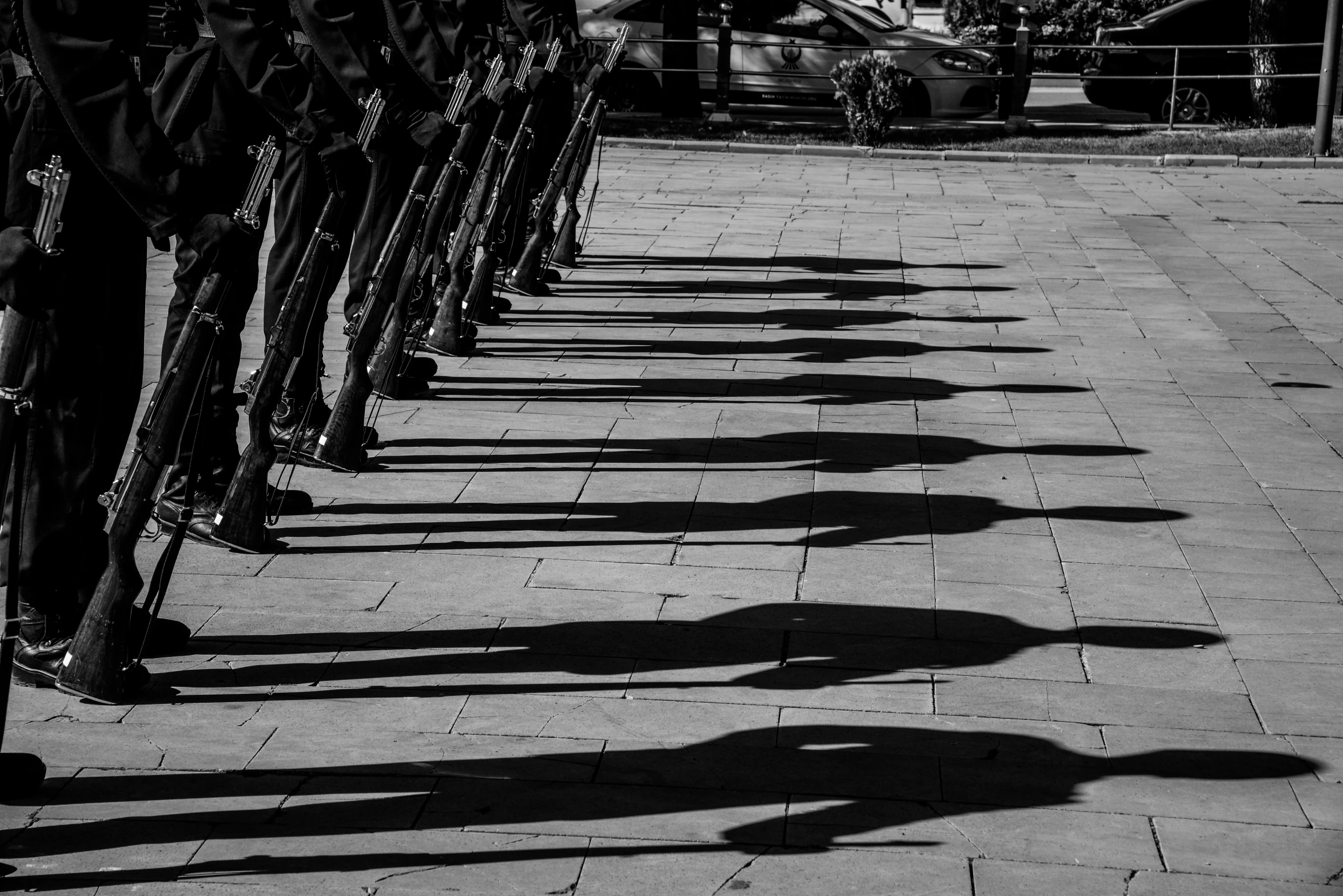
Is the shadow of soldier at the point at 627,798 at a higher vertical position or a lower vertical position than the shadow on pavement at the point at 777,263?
higher

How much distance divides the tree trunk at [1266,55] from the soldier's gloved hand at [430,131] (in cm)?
1700

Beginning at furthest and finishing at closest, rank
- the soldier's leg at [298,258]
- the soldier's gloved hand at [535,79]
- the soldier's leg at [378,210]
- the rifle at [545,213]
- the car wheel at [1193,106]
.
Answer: the car wheel at [1193,106] < the rifle at [545,213] < the soldier's gloved hand at [535,79] < the soldier's leg at [378,210] < the soldier's leg at [298,258]

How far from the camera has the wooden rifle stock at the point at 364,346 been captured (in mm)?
6172

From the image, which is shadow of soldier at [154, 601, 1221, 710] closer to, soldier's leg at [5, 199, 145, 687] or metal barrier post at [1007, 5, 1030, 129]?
soldier's leg at [5, 199, 145, 687]

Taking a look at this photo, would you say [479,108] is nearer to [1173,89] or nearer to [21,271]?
[21,271]

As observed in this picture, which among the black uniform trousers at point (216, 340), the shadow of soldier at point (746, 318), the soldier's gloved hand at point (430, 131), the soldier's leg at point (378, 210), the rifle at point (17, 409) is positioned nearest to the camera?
the rifle at point (17, 409)

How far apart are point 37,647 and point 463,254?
4.29 m

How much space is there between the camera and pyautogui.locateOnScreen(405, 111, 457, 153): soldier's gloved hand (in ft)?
20.7

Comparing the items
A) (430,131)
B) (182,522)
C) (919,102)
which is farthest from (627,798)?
(919,102)

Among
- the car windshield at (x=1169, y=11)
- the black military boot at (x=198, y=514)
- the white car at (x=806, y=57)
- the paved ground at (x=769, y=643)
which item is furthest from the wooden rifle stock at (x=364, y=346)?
the car windshield at (x=1169, y=11)

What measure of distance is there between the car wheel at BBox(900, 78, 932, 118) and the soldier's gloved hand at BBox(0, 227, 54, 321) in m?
18.8

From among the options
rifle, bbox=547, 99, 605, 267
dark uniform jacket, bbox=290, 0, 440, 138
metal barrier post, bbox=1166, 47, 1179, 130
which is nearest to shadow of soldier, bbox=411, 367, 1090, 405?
dark uniform jacket, bbox=290, 0, 440, 138

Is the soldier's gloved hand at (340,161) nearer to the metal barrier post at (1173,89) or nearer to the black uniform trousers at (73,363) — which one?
the black uniform trousers at (73,363)

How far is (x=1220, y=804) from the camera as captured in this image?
3795mm
